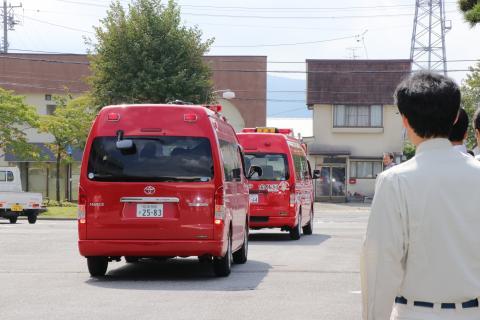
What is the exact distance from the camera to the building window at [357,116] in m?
60.3

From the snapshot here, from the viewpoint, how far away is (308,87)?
6106cm

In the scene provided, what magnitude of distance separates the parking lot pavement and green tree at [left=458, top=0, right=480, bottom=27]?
411cm

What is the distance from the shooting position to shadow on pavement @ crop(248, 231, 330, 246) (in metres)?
20.0

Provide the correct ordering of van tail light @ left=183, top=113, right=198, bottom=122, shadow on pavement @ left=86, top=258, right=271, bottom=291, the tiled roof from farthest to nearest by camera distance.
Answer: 1. the tiled roof
2. van tail light @ left=183, top=113, right=198, bottom=122
3. shadow on pavement @ left=86, top=258, right=271, bottom=291

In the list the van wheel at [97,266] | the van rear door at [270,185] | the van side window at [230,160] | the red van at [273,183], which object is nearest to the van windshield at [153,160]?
the van side window at [230,160]

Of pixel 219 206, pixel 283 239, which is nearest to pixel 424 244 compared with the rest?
pixel 219 206

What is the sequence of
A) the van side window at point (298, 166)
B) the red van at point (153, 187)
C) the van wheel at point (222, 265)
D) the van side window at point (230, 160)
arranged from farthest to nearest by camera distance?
the van side window at point (298, 166)
the van side window at point (230, 160)
the van wheel at point (222, 265)
the red van at point (153, 187)

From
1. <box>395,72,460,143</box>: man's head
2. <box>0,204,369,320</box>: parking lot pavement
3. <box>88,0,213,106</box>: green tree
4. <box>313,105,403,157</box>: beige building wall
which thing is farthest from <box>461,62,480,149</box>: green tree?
<box>395,72,460,143</box>: man's head

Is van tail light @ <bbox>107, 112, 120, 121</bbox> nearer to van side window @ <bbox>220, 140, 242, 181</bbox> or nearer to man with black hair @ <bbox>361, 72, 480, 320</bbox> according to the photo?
van side window @ <bbox>220, 140, 242, 181</bbox>

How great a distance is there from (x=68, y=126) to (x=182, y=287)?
4060 cm

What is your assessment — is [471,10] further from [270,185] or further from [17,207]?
[17,207]

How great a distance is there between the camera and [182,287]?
11773mm

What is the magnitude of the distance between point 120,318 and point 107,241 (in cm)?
332

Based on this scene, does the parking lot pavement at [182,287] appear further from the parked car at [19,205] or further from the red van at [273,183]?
the parked car at [19,205]
